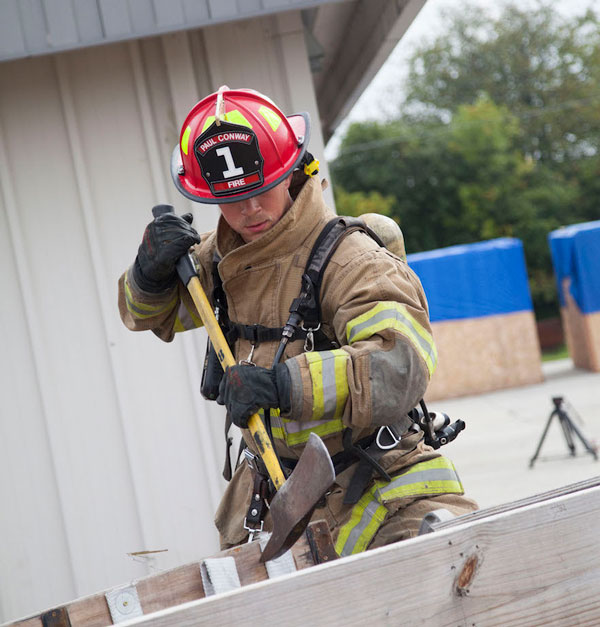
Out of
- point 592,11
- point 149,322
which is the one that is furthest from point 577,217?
point 149,322

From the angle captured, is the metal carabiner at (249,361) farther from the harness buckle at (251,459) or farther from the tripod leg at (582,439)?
the tripod leg at (582,439)

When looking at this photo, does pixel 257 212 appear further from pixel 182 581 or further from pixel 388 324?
pixel 182 581

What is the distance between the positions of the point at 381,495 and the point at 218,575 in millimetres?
713

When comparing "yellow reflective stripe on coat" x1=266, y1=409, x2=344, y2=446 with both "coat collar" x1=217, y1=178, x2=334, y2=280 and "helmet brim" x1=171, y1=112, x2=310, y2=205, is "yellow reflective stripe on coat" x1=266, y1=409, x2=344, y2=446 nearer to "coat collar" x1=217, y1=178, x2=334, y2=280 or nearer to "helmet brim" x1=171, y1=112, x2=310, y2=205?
"coat collar" x1=217, y1=178, x2=334, y2=280

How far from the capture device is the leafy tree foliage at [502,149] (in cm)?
2623

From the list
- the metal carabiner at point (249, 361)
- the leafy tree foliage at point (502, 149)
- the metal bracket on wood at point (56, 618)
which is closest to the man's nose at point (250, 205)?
the metal carabiner at point (249, 361)

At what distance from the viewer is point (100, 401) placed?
431 centimetres

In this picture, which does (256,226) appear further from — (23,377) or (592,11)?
(592,11)

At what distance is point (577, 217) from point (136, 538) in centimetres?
2591

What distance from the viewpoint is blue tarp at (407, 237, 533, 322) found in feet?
47.2

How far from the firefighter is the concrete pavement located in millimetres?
3364

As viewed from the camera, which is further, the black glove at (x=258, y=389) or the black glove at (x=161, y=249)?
the black glove at (x=161, y=249)

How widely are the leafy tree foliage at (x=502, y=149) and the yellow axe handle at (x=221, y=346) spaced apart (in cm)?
2344

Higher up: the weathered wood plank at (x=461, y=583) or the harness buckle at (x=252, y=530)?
the weathered wood plank at (x=461, y=583)
